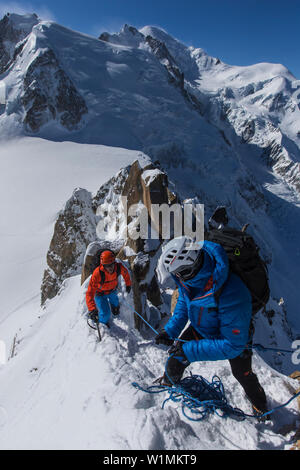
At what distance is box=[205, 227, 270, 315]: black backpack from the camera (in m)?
2.91

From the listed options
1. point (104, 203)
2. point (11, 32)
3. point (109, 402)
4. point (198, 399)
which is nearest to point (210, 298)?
point (198, 399)

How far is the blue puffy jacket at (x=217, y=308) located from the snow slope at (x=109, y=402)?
0.89m

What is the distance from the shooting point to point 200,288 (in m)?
2.96

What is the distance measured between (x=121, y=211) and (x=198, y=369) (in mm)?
8231

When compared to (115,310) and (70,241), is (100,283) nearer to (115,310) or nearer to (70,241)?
(115,310)

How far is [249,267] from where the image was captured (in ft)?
9.80

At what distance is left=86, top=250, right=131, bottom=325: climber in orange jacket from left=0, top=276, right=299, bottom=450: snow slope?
38 centimetres

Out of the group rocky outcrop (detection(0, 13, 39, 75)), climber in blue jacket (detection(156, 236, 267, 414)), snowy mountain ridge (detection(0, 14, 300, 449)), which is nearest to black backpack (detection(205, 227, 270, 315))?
climber in blue jacket (detection(156, 236, 267, 414))

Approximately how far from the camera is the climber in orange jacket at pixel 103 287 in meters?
5.48

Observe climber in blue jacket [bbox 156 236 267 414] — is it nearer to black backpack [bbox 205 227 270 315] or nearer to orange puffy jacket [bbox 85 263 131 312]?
black backpack [bbox 205 227 270 315]

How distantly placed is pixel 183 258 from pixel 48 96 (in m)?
54.2

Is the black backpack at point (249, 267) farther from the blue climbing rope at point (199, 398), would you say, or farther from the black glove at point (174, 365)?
the black glove at point (174, 365)

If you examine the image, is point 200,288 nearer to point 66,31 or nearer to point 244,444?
point 244,444
